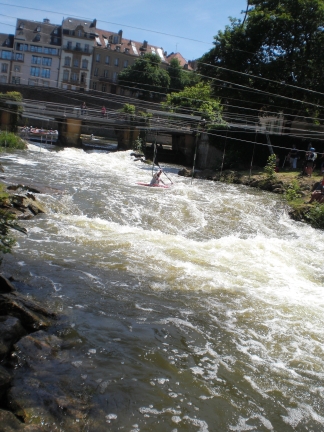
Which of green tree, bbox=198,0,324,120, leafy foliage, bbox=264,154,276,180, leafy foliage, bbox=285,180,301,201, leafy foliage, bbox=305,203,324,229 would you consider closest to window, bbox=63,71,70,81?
green tree, bbox=198,0,324,120

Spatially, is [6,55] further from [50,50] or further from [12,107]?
[12,107]

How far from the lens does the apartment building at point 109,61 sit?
3017 inches

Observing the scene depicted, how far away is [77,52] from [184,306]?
73.5 metres

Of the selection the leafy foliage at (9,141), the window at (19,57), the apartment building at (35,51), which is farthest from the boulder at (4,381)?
the window at (19,57)

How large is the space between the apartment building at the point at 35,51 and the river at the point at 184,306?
2538 inches

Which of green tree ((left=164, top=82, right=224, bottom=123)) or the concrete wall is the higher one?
green tree ((left=164, top=82, right=224, bottom=123))

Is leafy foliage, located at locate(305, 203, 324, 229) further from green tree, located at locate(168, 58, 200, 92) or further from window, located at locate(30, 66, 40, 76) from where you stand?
window, located at locate(30, 66, 40, 76)

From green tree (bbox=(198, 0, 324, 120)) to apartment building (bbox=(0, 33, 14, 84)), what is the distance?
52504mm

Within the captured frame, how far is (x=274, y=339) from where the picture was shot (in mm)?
7602

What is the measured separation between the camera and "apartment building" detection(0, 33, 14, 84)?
7612cm

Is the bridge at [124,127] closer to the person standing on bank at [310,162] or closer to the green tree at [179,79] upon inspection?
the person standing on bank at [310,162]

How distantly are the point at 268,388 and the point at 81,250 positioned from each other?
5984mm

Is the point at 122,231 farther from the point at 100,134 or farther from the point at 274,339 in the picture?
the point at 100,134

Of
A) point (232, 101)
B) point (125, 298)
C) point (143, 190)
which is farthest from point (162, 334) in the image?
point (232, 101)
